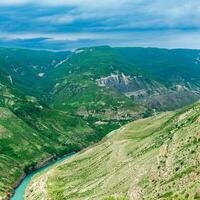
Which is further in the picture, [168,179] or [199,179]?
[168,179]

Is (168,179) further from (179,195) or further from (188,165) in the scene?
(179,195)

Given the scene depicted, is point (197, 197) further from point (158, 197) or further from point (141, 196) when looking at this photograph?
point (141, 196)

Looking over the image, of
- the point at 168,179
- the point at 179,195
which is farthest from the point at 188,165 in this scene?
the point at 179,195

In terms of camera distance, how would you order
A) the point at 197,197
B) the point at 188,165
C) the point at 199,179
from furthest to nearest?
the point at 188,165
the point at 199,179
the point at 197,197

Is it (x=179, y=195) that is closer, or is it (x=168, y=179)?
(x=179, y=195)

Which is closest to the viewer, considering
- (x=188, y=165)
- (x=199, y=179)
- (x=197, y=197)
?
(x=197, y=197)

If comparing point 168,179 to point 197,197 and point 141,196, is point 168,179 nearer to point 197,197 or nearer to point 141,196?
point 141,196

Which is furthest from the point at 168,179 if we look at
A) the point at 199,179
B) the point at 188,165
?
the point at 199,179
